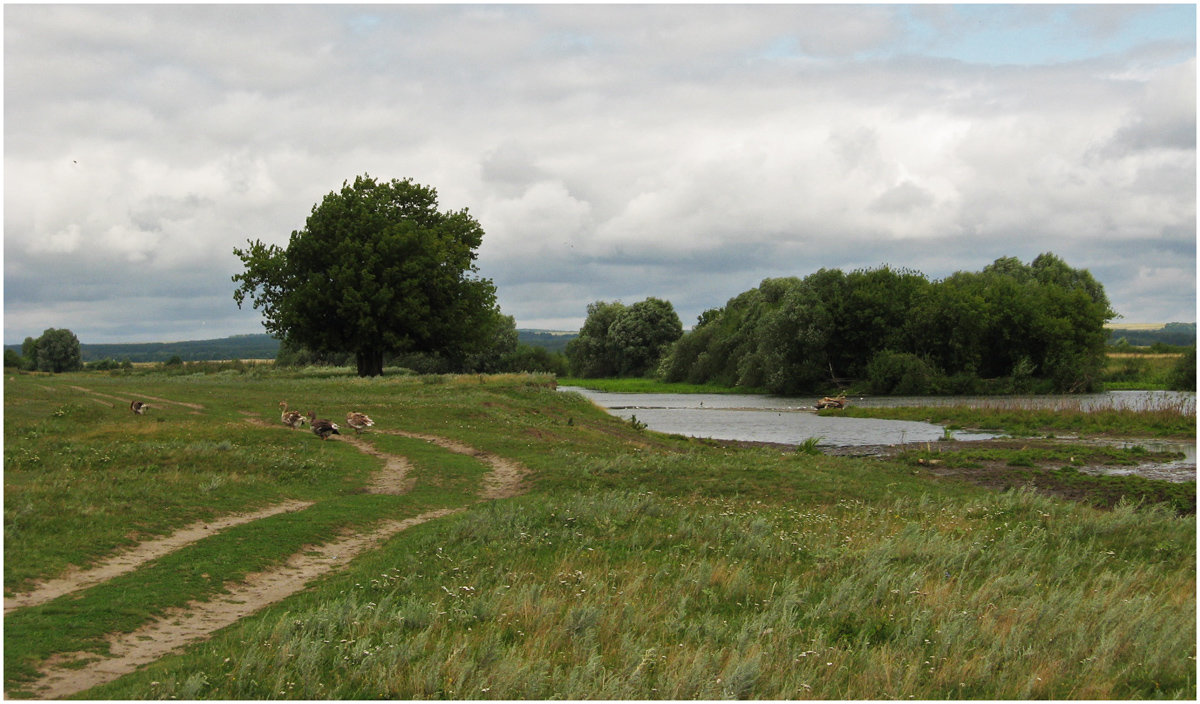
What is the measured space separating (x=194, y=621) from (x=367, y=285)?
149 feet

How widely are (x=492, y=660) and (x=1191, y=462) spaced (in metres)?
32.0

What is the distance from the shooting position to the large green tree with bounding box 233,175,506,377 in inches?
2130

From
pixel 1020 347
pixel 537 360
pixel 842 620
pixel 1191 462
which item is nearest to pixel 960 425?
pixel 1191 462

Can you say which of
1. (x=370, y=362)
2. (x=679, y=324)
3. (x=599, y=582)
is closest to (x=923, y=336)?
(x=679, y=324)

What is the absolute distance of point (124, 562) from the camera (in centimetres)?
1199

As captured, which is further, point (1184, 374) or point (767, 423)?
point (1184, 374)

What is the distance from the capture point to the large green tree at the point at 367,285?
54.1 metres

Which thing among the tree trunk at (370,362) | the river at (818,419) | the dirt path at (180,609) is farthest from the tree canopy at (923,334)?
the dirt path at (180,609)

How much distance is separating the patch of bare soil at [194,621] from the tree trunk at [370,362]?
45490 millimetres

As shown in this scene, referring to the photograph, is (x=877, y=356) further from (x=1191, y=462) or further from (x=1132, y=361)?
(x=1191, y=462)

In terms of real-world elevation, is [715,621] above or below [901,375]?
below

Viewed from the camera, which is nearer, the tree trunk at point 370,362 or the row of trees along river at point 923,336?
the tree trunk at point 370,362

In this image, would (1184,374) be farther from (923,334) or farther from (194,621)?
(194,621)

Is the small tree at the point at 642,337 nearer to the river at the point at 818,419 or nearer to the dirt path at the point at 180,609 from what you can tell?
the river at the point at 818,419
